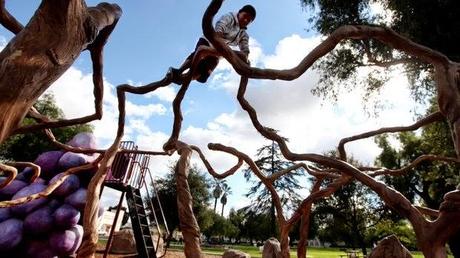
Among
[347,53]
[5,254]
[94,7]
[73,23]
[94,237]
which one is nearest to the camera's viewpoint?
[73,23]

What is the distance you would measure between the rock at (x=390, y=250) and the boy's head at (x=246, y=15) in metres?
2.41

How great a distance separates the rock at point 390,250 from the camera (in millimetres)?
3039

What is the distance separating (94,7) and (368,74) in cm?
1009

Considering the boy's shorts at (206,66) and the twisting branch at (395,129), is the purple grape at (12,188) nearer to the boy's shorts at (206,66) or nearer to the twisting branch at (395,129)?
the boy's shorts at (206,66)

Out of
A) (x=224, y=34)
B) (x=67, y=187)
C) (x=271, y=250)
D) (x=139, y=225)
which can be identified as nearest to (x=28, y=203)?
(x=67, y=187)

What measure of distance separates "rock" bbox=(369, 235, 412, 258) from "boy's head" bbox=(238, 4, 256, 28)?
2413mm

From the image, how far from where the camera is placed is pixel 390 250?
120 inches

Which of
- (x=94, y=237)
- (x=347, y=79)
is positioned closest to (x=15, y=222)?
(x=94, y=237)

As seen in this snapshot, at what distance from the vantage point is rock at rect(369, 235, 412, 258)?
9.97 feet

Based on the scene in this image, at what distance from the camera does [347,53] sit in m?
10.1

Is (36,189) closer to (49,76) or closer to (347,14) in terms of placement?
(49,76)

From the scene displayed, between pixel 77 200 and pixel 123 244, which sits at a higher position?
pixel 77 200

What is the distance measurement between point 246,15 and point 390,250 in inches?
98.2

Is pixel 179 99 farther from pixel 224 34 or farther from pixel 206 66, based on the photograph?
pixel 224 34
